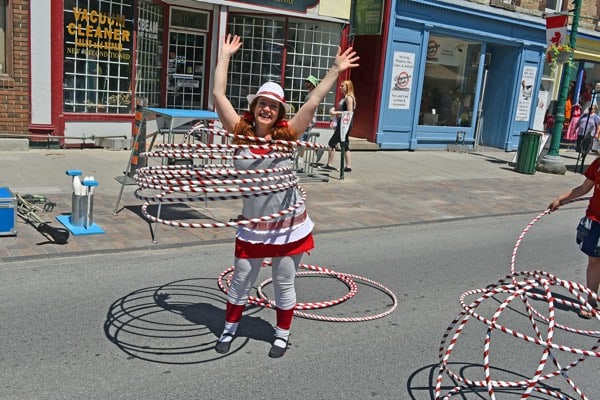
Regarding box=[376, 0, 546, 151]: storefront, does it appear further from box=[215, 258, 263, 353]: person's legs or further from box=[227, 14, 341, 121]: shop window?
box=[215, 258, 263, 353]: person's legs

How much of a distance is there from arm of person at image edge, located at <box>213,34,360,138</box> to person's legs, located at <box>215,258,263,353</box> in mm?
1039

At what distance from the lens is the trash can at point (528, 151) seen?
15.9 m

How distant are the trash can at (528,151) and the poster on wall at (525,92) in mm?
5222

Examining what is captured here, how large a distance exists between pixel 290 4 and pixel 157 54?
141 inches

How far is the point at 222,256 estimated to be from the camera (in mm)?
6996

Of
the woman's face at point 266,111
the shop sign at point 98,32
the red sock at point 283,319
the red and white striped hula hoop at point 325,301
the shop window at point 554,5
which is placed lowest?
the red and white striped hula hoop at point 325,301

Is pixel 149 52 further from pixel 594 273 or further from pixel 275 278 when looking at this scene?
pixel 594 273

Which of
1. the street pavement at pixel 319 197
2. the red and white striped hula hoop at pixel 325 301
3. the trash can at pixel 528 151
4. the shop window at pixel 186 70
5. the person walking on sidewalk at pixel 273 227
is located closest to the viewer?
the person walking on sidewalk at pixel 273 227

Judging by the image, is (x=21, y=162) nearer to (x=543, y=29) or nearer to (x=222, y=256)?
(x=222, y=256)

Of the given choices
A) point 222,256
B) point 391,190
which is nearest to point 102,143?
point 391,190

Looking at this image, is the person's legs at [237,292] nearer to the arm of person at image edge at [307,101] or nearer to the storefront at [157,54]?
the arm of person at image edge at [307,101]

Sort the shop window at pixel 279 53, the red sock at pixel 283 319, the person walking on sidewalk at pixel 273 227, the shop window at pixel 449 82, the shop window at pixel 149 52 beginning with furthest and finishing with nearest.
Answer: the shop window at pixel 449 82 → the shop window at pixel 279 53 → the shop window at pixel 149 52 → the red sock at pixel 283 319 → the person walking on sidewalk at pixel 273 227

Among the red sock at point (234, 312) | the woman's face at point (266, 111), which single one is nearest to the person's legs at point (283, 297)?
the red sock at point (234, 312)

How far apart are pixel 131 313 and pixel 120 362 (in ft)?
2.93
